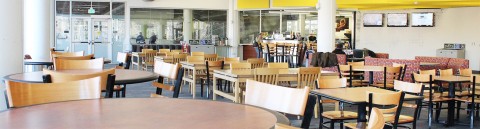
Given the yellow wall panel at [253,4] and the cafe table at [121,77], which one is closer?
the cafe table at [121,77]

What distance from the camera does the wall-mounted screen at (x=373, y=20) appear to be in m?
20.5

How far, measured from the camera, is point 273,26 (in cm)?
2225

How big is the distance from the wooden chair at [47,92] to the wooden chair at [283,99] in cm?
88

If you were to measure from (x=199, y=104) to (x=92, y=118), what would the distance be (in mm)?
606

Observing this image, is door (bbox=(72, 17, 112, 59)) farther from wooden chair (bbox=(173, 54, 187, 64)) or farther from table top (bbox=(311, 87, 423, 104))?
table top (bbox=(311, 87, 423, 104))

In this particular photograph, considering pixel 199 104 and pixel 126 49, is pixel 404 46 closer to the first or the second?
pixel 126 49

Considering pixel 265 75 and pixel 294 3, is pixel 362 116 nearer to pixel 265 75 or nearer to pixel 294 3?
pixel 265 75

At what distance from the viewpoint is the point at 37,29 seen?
10.1 metres

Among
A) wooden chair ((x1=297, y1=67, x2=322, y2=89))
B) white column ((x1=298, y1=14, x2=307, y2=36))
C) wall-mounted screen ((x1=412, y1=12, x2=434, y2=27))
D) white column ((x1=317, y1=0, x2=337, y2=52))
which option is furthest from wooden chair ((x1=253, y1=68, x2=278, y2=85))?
white column ((x1=298, y1=14, x2=307, y2=36))

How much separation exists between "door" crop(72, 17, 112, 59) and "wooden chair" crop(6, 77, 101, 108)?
18175 mm

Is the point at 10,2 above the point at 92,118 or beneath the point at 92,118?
above

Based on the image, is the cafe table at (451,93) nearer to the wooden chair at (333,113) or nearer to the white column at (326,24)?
the wooden chair at (333,113)

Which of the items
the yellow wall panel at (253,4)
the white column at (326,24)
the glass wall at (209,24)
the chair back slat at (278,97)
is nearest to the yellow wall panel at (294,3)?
the yellow wall panel at (253,4)

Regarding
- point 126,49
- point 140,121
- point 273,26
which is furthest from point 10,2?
point 273,26
